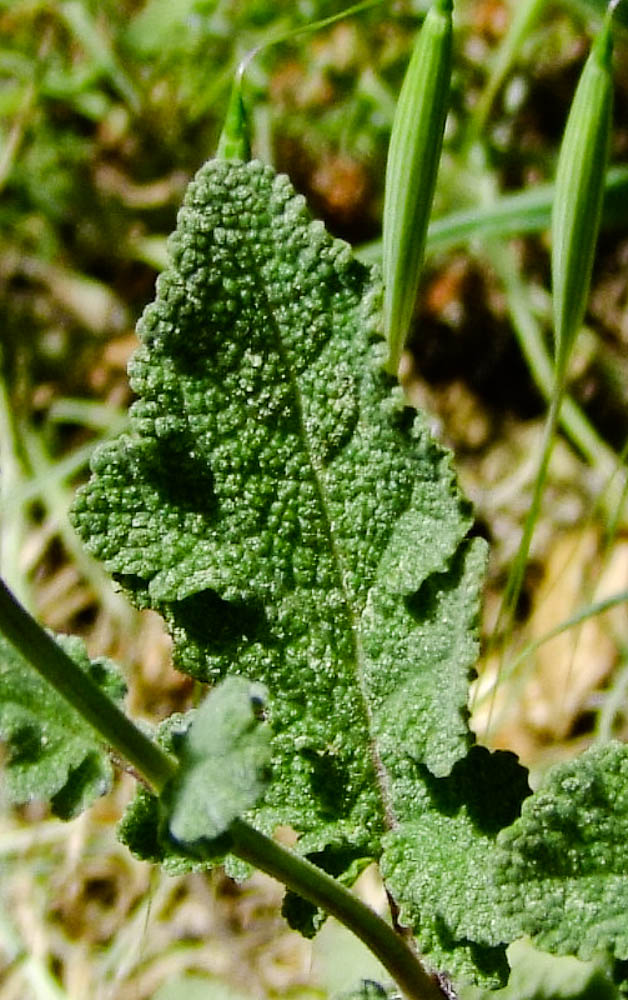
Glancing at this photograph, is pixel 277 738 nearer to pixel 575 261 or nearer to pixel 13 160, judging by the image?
pixel 575 261

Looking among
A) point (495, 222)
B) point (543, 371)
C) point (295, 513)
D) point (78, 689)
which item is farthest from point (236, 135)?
point (543, 371)

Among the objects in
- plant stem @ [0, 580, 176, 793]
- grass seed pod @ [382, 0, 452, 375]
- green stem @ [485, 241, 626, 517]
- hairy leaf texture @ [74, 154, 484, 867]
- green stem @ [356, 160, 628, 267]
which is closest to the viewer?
plant stem @ [0, 580, 176, 793]

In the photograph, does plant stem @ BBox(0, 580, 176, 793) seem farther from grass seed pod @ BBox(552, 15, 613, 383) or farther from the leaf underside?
grass seed pod @ BBox(552, 15, 613, 383)

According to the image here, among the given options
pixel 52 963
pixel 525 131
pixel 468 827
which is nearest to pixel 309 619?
pixel 468 827

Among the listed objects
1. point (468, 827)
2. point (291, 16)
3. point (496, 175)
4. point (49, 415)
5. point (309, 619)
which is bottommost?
point (468, 827)

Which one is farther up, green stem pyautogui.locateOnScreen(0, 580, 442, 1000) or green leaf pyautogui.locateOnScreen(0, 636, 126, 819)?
green leaf pyautogui.locateOnScreen(0, 636, 126, 819)

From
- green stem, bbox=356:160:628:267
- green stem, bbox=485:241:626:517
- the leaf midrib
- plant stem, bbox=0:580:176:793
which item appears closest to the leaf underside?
the leaf midrib
